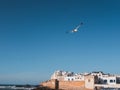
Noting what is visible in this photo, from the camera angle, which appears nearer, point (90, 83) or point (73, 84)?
point (90, 83)

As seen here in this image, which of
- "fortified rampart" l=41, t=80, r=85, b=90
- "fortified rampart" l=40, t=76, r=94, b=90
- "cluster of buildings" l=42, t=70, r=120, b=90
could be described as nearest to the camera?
"cluster of buildings" l=42, t=70, r=120, b=90

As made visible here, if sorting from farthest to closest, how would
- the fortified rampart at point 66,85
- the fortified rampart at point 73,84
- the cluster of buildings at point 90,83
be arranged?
the fortified rampart at point 66,85 → the fortified rampart at point 73,84 → the cluster of buildings at point 90,83

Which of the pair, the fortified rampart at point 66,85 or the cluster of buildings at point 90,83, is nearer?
the cluster of buildings at point 90,83

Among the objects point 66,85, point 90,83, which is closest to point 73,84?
point 66,85

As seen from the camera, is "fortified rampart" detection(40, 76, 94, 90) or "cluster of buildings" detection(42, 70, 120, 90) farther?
"fortified rampart" detection(40, 76, 94, 90)

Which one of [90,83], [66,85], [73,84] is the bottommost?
[66,85]

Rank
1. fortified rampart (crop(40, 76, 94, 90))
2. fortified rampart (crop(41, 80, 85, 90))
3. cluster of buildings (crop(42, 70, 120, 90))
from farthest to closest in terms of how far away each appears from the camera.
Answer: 1. fortified rampart (crop(41, 80, 85, 90))
2. fortified rampart (crop(40, 76, 94, 90))
3. cluster of buildings (crop(42, 70, 120, 90))

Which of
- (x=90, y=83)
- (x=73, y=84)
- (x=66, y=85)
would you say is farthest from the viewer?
(x=66, y=85)

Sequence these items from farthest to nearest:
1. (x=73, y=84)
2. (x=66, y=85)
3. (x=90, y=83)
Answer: (x=66, y=85) < (x=73, y=84) < (x=90, y=83)

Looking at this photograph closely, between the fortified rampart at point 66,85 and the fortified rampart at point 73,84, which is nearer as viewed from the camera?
the fortified rampart at point 73,84

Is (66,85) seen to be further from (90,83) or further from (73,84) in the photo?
(90,83)

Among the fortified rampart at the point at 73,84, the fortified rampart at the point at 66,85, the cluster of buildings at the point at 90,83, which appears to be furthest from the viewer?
the fortified rampart at the point at 66,85

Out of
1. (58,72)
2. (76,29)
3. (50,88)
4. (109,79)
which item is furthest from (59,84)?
(76,29)

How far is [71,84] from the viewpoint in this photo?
8644cm
